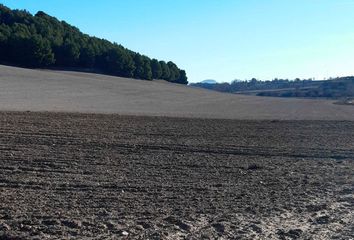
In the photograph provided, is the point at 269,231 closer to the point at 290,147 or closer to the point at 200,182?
the point at 200,182

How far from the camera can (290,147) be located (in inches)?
907

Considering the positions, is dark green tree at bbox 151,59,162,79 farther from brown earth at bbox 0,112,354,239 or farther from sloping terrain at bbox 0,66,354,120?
brown earth at bbox 0,112,354,239

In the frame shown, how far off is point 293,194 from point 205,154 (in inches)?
302

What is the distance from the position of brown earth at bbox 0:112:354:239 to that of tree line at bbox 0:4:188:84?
76.0 meters

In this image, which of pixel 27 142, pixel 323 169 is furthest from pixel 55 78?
pixel 323 169

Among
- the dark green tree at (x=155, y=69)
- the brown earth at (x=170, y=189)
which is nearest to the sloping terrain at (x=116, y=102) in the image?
the brown earth at (x=170, y=189)

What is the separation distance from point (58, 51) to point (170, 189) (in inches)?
3839

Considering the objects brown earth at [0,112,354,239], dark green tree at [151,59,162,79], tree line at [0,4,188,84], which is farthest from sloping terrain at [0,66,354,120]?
dark green tree at [151,59,162,79]

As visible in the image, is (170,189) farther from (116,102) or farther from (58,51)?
(58,51)

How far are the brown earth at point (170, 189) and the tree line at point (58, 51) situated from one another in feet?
249

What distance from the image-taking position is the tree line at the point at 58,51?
315 ft

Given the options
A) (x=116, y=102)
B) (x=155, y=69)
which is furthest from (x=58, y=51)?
(x=116, y=102)

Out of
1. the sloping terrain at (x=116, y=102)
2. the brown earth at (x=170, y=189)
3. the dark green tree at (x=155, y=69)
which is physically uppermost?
the dark green tree at (x=155, y=69)

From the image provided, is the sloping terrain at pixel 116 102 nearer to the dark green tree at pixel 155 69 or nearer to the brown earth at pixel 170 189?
the brown earth at pixel 170 189
